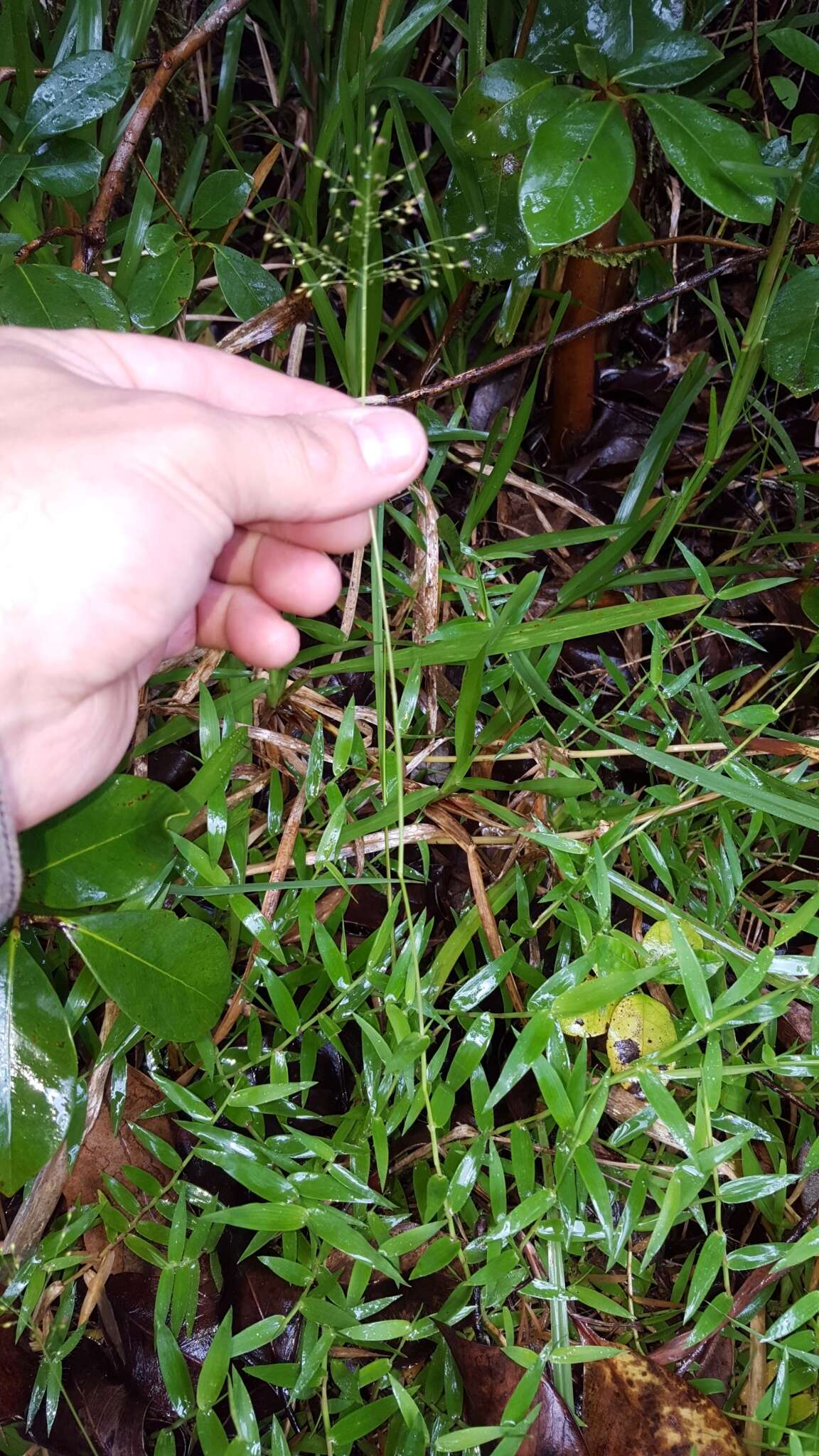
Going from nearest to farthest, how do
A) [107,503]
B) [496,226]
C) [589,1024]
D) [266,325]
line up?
1. [107,503]
2. [589,1024]
3. [496,226]
4. [266,325]

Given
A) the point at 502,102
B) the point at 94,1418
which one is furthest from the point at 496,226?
the point at 94,1418

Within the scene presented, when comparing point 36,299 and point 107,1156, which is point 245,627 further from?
Result: point 107,1156

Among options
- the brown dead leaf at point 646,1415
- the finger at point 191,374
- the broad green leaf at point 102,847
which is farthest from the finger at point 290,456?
the brown dead leaf at point 646,1415

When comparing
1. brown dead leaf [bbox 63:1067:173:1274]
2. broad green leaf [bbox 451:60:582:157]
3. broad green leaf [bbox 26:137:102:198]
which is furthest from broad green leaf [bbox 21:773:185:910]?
broad green leaf [bbox 451:60:582:157]

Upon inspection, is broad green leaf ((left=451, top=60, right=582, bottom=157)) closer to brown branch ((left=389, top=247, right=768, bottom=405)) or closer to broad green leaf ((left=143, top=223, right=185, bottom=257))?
brown branch ((left=389, top=247, right=768, bottom=405))

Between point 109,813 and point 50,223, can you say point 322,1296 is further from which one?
point 50,223

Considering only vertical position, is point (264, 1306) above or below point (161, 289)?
below

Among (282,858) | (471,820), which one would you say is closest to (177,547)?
(282,858)
